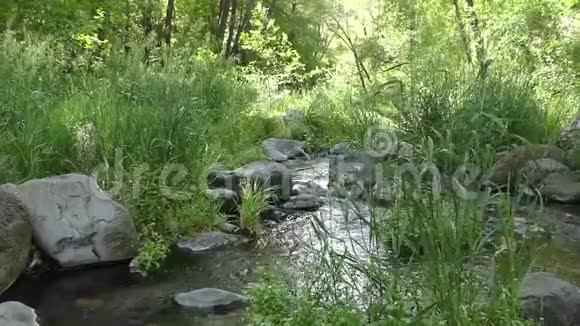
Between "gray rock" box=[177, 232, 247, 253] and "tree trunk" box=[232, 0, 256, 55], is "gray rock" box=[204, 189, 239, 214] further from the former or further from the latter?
"tree trunk" box=[232, 0, 256, 55]

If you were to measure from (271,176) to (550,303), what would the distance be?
3.91 metres

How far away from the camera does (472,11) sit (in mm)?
13109

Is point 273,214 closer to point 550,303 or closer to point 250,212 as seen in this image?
point 250,212

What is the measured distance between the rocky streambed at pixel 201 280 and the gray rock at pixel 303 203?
44 centimetres

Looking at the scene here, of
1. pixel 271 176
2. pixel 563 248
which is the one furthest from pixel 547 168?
pixel 271 176

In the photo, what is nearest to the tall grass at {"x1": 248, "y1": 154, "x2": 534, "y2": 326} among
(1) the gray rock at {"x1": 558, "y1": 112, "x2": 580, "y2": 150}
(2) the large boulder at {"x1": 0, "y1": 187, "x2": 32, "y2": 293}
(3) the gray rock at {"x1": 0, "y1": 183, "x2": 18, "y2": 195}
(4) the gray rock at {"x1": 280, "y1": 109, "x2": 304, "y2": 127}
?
(2) the large boulder at {"x1": 0, "y1": 187, "x2": 32, "y2": 293}

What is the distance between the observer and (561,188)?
7027 millimetres

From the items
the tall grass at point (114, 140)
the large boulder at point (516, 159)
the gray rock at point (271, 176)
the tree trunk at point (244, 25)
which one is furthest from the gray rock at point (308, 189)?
the tree trunk at point (244, 25)

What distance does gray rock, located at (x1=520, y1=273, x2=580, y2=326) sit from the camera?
3.12 meters

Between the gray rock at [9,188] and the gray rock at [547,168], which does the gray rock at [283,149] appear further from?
the gray rock at [9,188]

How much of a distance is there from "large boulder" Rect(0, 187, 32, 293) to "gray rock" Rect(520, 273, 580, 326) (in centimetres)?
308

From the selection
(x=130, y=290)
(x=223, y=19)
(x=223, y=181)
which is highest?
(x=223, y=19)

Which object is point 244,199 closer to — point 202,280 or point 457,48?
point 202,280

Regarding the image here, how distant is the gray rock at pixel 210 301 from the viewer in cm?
381
